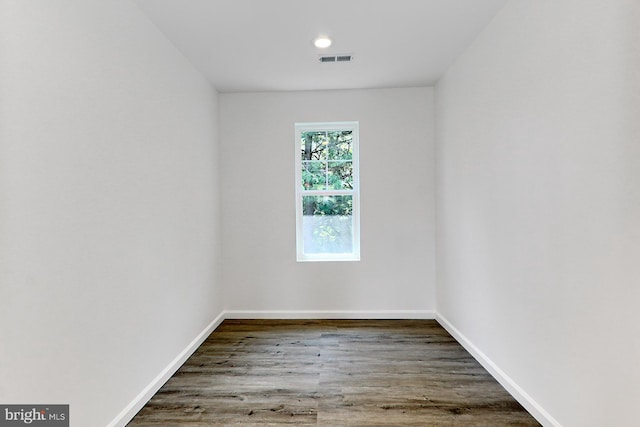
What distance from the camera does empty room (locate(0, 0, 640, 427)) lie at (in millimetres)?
1433

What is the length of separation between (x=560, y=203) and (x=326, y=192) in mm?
2486

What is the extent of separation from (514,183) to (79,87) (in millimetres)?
2417

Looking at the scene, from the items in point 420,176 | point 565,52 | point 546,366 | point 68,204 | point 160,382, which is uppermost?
point 565,52

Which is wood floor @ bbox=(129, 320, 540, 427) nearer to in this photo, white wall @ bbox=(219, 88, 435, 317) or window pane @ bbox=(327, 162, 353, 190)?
white wall @ bbox=(219, 88, 435, 317)

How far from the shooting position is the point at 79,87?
165cm

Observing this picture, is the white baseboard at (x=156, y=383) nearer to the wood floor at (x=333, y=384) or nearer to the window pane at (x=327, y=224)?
the wood floor at (x=333, y=384)

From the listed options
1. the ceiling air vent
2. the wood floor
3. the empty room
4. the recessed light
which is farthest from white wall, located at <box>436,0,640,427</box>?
the recessed light

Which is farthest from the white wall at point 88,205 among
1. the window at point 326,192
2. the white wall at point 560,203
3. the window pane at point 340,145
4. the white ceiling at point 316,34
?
the white wall at point 560,203

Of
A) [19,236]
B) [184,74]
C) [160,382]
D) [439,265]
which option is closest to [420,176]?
[439,265]

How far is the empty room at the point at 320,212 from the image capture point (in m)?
1.43

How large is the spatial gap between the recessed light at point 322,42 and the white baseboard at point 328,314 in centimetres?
263

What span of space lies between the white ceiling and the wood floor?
2491 millimetres

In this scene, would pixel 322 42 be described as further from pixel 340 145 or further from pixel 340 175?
pixel 340 175

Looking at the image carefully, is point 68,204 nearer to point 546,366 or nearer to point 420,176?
point 546,366
